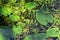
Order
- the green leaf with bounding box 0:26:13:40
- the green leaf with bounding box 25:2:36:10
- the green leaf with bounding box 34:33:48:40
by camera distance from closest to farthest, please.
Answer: the green leaf with bounding box 0:26:13:40
the green leaf with bounding box 34:33:48:40
the green leaf with bounding box 25:2:36:10

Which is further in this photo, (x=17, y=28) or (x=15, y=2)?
(x=15, y=2)

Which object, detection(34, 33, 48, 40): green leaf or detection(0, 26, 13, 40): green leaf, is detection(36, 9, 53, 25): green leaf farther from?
detection(0, 26, 13, 40): green leaf

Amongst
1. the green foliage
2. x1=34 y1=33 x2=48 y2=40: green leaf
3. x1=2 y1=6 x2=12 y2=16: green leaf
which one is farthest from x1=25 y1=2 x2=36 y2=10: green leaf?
x1=34 y1=33 x2=48 y2=40: green leaf

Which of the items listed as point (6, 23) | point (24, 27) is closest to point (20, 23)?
point (24, 27)

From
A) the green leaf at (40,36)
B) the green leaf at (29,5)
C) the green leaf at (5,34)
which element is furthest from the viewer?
the green leaf at (29,5)

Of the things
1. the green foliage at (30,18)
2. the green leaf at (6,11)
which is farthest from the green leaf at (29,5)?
the green leaf at (6,11)

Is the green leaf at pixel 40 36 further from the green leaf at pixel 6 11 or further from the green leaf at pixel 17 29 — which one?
the green leaf at pixel 6 11

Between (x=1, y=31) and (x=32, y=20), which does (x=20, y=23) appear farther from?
(x=1, y=31)

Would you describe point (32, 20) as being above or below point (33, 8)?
below

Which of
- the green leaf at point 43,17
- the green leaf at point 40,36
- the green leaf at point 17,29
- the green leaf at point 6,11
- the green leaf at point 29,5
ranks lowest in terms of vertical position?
the green leaf at point 40,36

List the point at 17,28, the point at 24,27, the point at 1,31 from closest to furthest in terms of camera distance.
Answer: the point at 1,31 → the point at 17,28 → the point at 24,27

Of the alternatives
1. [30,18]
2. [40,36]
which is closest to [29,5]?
[30,18]
